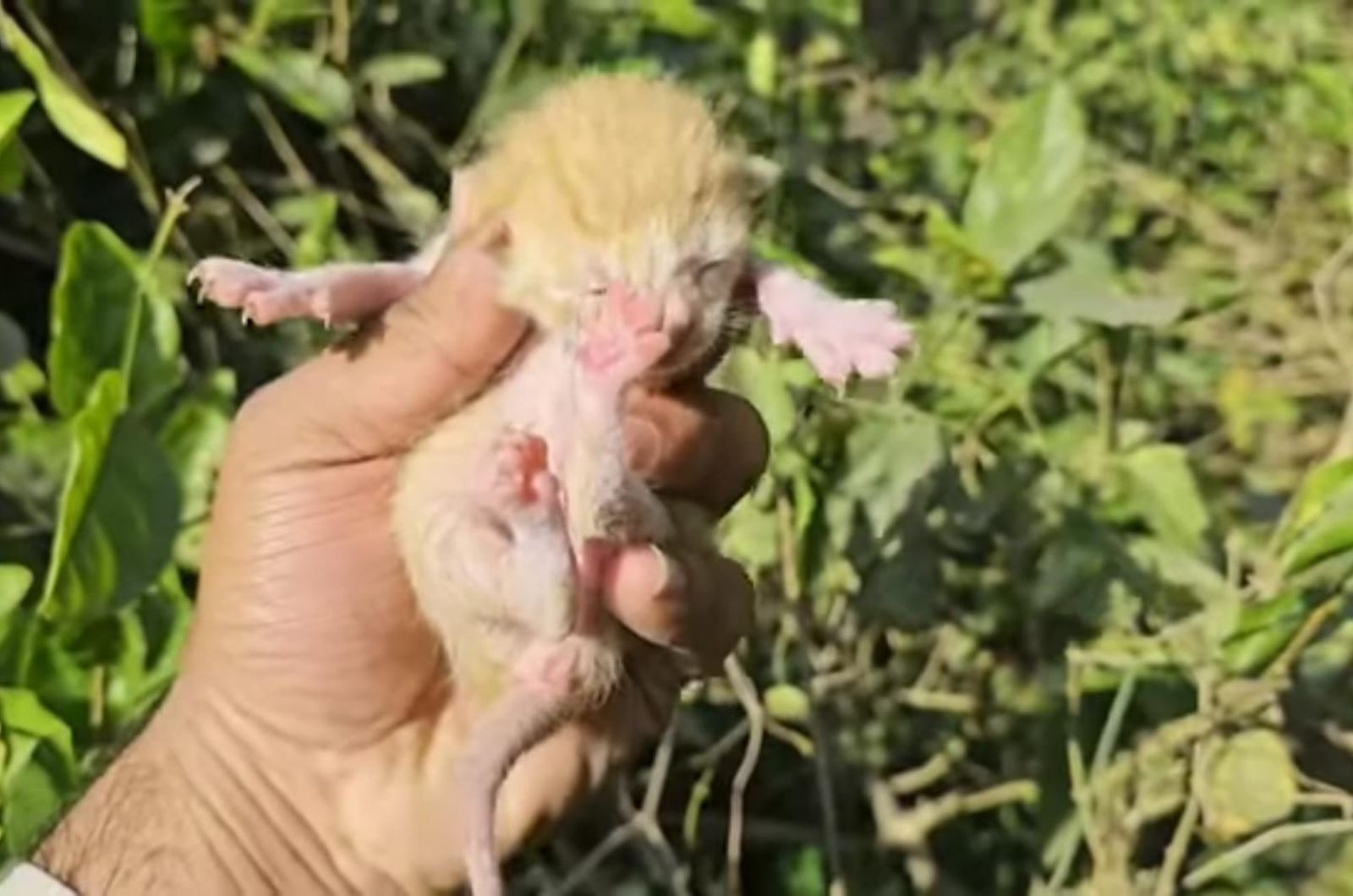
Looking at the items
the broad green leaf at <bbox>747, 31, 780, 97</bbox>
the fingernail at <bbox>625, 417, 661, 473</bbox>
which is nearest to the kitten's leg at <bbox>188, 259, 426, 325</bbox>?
the fingernail at <bbox>625, 417, 661, 473</bbox>

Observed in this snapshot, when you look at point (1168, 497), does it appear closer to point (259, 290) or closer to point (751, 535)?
point (751, 535)

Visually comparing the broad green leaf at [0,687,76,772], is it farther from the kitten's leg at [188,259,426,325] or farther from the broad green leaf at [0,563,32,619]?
the kitten's leg at [188,259,426,325]

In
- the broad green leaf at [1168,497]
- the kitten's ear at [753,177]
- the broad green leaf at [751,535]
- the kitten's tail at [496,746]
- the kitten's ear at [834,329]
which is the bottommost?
the broad green leaf at [751,535]

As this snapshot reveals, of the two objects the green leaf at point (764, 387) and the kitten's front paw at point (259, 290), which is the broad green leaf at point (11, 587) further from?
the green leaf at point (764, 387)

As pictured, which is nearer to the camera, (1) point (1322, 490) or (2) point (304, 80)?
(1) point (1322, 490)

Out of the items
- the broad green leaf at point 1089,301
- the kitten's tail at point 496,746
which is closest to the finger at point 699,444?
the kitten's tail at point 496,746

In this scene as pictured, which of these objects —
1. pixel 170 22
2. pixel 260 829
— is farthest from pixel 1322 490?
pixel 170 22

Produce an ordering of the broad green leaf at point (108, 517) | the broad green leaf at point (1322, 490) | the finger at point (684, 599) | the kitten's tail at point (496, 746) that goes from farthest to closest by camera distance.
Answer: the broad green leaf at point (1322, 490) < the broad green leaf at point (108, 517) < the finger at point (684, 599) < the kitten's tail at point (496, 746)
